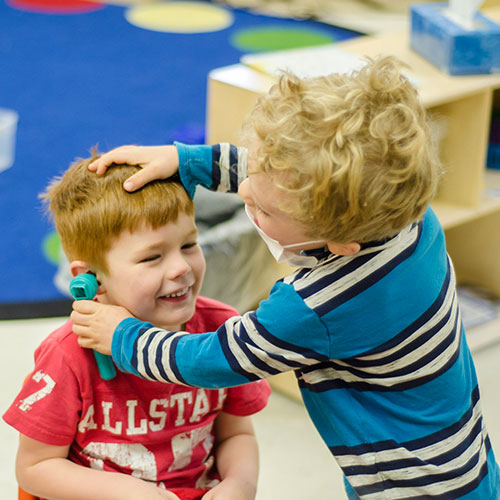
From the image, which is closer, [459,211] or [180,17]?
[459,211]

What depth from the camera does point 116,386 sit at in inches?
42.3

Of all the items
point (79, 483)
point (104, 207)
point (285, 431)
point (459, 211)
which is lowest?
point (285, 431)

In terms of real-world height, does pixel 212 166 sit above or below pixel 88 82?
above

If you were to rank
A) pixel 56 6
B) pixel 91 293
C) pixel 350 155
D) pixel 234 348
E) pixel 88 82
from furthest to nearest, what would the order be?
pixel 56 6 < pixel 88 82 < pixel 91 293 < pixel 234 348 < pixel 350 155

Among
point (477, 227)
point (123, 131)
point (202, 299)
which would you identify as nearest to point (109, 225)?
point (202, 299)

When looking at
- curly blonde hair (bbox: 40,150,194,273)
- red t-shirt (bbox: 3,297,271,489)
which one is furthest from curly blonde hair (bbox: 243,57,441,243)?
red t-shirt (bbox: 3,297,271,489)

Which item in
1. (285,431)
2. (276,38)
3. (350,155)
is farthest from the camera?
(276,38)

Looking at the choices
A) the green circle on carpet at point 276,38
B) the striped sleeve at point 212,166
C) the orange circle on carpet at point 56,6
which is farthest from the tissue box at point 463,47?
the orange circle on carpet at point 56,6

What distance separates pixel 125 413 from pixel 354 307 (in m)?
0.36

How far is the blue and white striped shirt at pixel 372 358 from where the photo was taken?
0.90 metres

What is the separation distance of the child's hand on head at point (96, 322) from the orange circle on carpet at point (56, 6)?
11.9 feet

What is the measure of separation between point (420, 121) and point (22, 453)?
0.63m

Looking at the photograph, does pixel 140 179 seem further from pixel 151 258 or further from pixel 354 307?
pixel 354 307

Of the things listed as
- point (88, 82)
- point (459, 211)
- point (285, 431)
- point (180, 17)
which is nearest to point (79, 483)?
point (285, 431)
